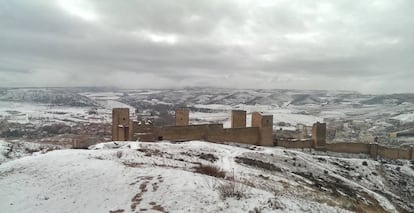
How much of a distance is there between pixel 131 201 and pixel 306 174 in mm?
15524

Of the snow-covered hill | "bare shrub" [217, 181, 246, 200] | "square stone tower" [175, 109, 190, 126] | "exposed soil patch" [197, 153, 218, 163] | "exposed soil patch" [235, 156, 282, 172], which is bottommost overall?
"exposed soil patch" [235, 156, 282, 172]

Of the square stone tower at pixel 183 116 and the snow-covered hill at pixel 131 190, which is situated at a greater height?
the square stone tower at pixel 183 116

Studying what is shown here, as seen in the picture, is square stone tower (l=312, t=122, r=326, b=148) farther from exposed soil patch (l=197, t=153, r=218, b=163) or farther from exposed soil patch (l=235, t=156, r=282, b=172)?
exposed soil patch (l=197, t=153, r=218, b=163)

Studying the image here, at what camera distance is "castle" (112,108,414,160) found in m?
27.5

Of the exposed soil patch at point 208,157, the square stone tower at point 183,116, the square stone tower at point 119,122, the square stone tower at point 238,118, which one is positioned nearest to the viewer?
the exposed soil patch at point 208,157

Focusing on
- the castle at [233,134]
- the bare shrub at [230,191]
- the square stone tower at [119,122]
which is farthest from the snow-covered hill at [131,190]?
the square stone tower at [119,122]

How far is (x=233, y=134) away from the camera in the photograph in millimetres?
31062

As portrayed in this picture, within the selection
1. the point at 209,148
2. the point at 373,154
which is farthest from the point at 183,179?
the point at 373,154

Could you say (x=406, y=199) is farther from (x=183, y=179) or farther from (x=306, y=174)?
(x=183, y=179)

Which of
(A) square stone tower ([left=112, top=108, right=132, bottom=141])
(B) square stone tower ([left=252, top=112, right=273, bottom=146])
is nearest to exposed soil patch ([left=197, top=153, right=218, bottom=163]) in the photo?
(A) square stone tower ([left=112, top=108, right=132, bottom=141])

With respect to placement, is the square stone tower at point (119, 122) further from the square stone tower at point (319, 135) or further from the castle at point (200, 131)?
the square stone tower at point (319, 135)

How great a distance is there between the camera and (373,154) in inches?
1369

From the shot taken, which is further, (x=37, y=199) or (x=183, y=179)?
(x=183, y=179)

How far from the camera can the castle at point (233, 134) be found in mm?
27500
